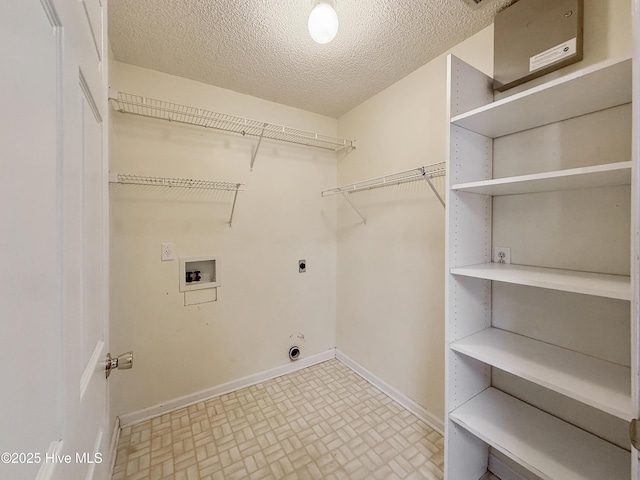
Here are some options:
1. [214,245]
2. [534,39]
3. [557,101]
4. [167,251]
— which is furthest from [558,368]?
[167,251]

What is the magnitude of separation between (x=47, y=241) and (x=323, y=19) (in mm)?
1387

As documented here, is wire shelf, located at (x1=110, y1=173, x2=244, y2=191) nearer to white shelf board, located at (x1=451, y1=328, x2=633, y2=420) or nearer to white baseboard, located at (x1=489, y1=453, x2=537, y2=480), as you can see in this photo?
white shelf board, located at (x1=451, y1=328, x2=633, y2=420)

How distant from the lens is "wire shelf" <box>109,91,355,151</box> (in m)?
1.71

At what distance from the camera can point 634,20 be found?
0.69 meters

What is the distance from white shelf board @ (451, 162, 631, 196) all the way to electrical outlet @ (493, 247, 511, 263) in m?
0.30

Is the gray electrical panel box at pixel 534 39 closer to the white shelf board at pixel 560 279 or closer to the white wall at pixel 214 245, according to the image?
the white shelf board at pixel 560 279

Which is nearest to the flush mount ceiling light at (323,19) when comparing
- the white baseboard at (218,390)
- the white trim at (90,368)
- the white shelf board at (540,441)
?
the white trim at (90,368)

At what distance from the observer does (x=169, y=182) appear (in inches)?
71.9

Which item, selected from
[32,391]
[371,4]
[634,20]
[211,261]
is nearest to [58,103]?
[32,391]

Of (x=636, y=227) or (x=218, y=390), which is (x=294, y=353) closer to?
(x=218, y=390)

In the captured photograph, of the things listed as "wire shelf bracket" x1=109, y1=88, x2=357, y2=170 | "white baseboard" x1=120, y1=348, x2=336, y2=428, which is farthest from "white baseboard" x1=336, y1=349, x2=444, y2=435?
"wire shelf bracket" x1=109, y1=88, x2=357, y2=170

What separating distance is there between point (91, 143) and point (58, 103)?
29 cm

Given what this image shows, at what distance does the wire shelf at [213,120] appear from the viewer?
1711 millimetres

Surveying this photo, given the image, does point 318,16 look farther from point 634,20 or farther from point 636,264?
point 636,264
